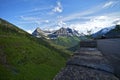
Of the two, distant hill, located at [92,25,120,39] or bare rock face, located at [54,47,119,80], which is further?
distant hill, located at [92,25,120,39]

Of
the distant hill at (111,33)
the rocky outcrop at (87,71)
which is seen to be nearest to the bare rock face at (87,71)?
the rocky outcrop at (87,71)

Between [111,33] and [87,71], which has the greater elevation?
[111,33]

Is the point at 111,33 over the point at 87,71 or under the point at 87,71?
over

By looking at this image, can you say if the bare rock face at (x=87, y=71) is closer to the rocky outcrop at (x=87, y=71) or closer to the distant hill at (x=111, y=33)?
the rocky outcrop at (x=87, y=71)

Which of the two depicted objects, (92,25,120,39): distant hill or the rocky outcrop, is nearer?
the rocky outcrop

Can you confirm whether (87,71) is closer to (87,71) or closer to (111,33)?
(87,71)

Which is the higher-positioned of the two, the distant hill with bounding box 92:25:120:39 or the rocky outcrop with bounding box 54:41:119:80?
the distant hill with bounding box 92:25:120:39

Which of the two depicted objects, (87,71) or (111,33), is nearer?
(87,71)

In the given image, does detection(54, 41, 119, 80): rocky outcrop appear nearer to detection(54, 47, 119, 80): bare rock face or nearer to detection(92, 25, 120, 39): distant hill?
detection(54, 47, 119, 80): bare rock face

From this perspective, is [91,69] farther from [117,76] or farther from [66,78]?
[66,78]

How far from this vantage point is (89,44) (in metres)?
7.34

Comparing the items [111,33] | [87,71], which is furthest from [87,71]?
[111,33]

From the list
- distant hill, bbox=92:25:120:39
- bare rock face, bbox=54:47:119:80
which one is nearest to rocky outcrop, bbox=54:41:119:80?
bare rock face, bbox=54:47:119:80

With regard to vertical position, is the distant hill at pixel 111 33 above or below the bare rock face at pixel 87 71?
above
